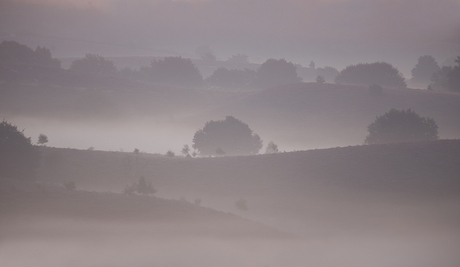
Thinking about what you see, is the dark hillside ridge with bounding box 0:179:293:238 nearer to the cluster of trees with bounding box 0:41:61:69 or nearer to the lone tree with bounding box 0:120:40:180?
the lone tree with bounding box 0:120:40:180

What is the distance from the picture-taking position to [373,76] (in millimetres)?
113312

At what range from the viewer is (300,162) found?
42000 millimetres

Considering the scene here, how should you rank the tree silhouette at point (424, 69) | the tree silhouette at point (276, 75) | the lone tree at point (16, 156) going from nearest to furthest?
the lone tree at point (16, 156) < the tree silhouette at point (276, 75) < the tree silhouette at point (424, 69)

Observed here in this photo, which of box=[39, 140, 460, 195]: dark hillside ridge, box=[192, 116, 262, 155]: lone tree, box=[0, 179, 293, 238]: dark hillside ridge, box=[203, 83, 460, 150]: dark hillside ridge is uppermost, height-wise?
box=[203, 83, 460, 150]: dark hillside ridge

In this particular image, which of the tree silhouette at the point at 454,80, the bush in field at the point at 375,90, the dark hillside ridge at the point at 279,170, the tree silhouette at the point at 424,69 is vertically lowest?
the dark hillside ridge at the point at 279,170

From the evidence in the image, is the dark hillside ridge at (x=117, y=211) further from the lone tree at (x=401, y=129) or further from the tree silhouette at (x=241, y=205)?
the lone tree at (x=401, y=129)

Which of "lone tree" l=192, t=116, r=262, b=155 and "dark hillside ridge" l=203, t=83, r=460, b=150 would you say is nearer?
"lone tree" l=192, t=116, r=262, b=155

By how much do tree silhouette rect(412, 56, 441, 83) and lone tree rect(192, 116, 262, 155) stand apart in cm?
9980

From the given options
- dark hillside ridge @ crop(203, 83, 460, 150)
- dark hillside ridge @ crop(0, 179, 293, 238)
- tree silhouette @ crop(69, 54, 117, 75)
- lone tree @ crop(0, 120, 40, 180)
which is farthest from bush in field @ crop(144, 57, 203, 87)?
dark hillside ridge @ crop(0, 179, 293, 238)

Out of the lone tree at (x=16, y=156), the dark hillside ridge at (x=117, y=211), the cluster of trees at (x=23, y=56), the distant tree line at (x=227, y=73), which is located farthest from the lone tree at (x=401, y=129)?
the cluster of trees at (x=23, y=56)

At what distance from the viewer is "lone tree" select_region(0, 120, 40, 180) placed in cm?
3579

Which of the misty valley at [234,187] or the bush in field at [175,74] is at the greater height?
the bush in field at [175,74]

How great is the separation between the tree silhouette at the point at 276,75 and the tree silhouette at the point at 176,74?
19.6 metres

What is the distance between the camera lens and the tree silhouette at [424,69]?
14325 cm
